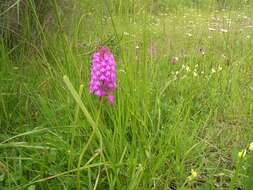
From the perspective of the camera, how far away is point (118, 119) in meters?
1.17

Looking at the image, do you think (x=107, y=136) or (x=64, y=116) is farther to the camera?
(x=64, y=116)

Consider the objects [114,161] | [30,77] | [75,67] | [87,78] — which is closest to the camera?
[114,161]

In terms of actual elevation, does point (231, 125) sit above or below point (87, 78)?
below

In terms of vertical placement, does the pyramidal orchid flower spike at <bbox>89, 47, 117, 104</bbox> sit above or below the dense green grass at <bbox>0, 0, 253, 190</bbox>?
above

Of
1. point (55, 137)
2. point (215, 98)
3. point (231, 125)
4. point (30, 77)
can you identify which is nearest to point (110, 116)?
point (55, 137)

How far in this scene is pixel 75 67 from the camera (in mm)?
1324

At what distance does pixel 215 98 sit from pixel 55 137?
0.92m

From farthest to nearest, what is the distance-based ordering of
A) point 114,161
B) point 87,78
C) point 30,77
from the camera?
point 30,77 < point 87,78 < point 114,161

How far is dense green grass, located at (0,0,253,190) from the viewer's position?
1101mm

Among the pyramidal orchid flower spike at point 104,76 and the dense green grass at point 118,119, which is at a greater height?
the pyramidal orchid flower spike at point 104,76

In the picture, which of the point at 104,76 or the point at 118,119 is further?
the point at 118,119

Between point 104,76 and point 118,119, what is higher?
point 104,76

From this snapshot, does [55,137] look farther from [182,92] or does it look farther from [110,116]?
[182,92]

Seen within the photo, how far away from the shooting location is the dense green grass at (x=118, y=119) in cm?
110
